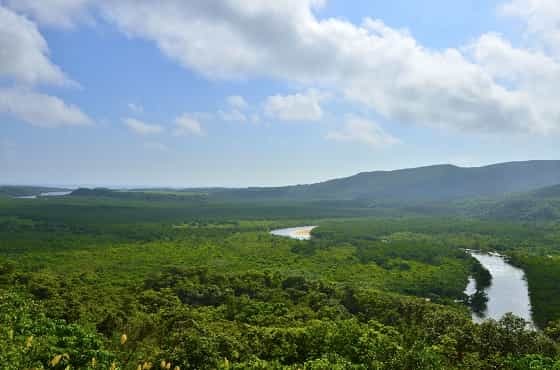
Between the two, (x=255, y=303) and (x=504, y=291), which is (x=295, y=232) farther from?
(x=255, y=303)

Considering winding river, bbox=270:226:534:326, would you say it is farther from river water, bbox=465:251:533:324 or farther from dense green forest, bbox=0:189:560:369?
dense green forest, bbox=0:189:560:369

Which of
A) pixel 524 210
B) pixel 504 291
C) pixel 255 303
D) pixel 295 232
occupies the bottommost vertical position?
pixel 504 291

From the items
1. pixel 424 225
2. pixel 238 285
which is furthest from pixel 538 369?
pixel 424 225

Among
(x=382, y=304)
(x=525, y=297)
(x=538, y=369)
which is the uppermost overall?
(x=538, y=369)

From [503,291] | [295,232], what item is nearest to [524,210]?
[295,232]

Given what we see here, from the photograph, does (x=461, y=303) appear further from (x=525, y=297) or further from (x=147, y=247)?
(x=147, y=247)

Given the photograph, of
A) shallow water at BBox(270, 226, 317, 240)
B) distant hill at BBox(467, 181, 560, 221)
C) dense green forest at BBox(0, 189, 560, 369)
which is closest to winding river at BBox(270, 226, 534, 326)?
dense green forest at BBox(0, 189, 560, 369)

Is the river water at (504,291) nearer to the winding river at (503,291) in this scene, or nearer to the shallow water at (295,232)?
the winding river at (503,291)
